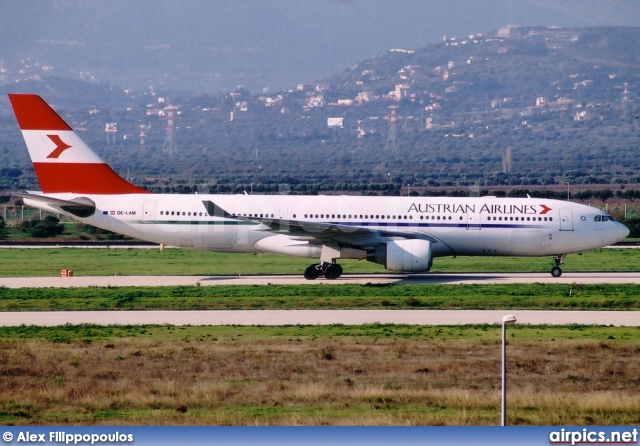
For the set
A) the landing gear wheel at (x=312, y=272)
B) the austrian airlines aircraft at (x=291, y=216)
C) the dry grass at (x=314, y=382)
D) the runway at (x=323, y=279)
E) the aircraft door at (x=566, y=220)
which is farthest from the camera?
the aircraft door at (x=566, y=220)

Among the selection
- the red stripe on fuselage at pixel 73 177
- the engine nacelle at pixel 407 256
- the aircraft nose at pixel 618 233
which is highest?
the red stripe on fuselage at pixel 73 177

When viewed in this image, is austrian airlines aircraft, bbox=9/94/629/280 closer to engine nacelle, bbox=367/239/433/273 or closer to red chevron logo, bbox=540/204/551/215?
red chevron logo, bbox=540/204/551/215

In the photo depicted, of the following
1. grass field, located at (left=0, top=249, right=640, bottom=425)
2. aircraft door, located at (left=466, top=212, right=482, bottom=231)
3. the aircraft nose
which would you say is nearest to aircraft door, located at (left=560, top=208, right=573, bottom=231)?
the aircraft nose

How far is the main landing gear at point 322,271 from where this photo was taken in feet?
155

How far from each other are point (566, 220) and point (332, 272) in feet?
35.1

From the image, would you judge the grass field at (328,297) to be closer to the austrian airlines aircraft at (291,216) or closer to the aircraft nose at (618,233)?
the austrian airlines aircraft at (291,216)

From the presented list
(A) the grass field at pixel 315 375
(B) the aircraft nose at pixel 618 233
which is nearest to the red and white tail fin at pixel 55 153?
(A) the grass field at pixel 315 375

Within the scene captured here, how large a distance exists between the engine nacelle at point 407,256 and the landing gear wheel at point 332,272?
2.28 meters

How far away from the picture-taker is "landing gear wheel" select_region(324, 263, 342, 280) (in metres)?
47.3

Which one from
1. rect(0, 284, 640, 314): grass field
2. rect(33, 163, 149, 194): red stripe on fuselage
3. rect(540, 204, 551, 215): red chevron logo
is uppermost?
rect(33, 163, 149, 194): red stripe on fuselage

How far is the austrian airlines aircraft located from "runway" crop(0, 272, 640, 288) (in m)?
1.08

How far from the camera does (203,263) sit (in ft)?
176

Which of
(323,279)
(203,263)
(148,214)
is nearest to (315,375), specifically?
(323,279)

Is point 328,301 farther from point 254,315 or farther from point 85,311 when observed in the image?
point 85,311
